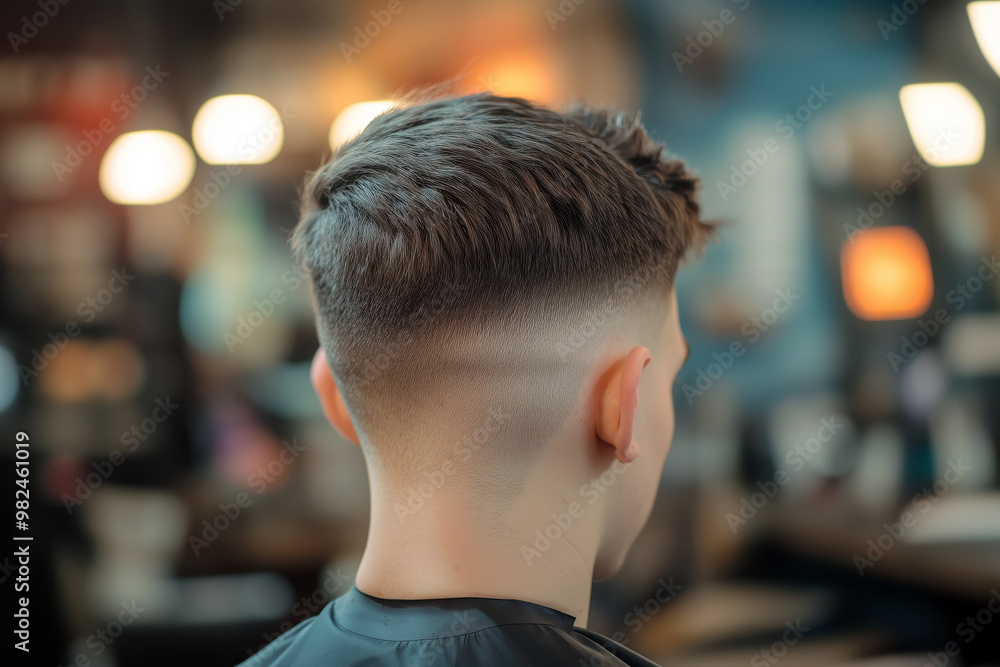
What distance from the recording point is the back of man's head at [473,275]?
0.82 metres

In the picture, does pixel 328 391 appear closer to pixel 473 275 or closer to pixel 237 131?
pixel 473 275

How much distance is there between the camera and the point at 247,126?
269 centimetres

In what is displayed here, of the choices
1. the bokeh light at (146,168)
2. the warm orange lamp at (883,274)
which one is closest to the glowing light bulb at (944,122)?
the warm orange lamp at (883,274)

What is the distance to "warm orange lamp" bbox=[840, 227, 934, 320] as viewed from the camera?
295 cm

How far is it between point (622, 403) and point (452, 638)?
0.31 metres

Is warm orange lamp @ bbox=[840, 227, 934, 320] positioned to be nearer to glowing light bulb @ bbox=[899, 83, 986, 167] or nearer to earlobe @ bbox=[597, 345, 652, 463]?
glowing light bulb @ bbox=[899, 83, 986, 167]

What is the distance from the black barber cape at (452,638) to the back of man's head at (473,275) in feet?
0.46

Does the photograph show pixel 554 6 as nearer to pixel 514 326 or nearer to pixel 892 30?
pixel 892 30

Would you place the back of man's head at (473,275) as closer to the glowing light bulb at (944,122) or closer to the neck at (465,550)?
the neck at (465,550)

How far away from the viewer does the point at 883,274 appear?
2.96m

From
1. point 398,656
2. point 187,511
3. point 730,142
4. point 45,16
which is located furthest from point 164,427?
point 730,142

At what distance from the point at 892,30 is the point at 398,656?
3.18m

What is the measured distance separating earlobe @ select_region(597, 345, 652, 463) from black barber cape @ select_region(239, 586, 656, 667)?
8.2 inches

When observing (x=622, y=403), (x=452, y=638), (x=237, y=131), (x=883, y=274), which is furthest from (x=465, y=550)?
(x=883, y=274)
